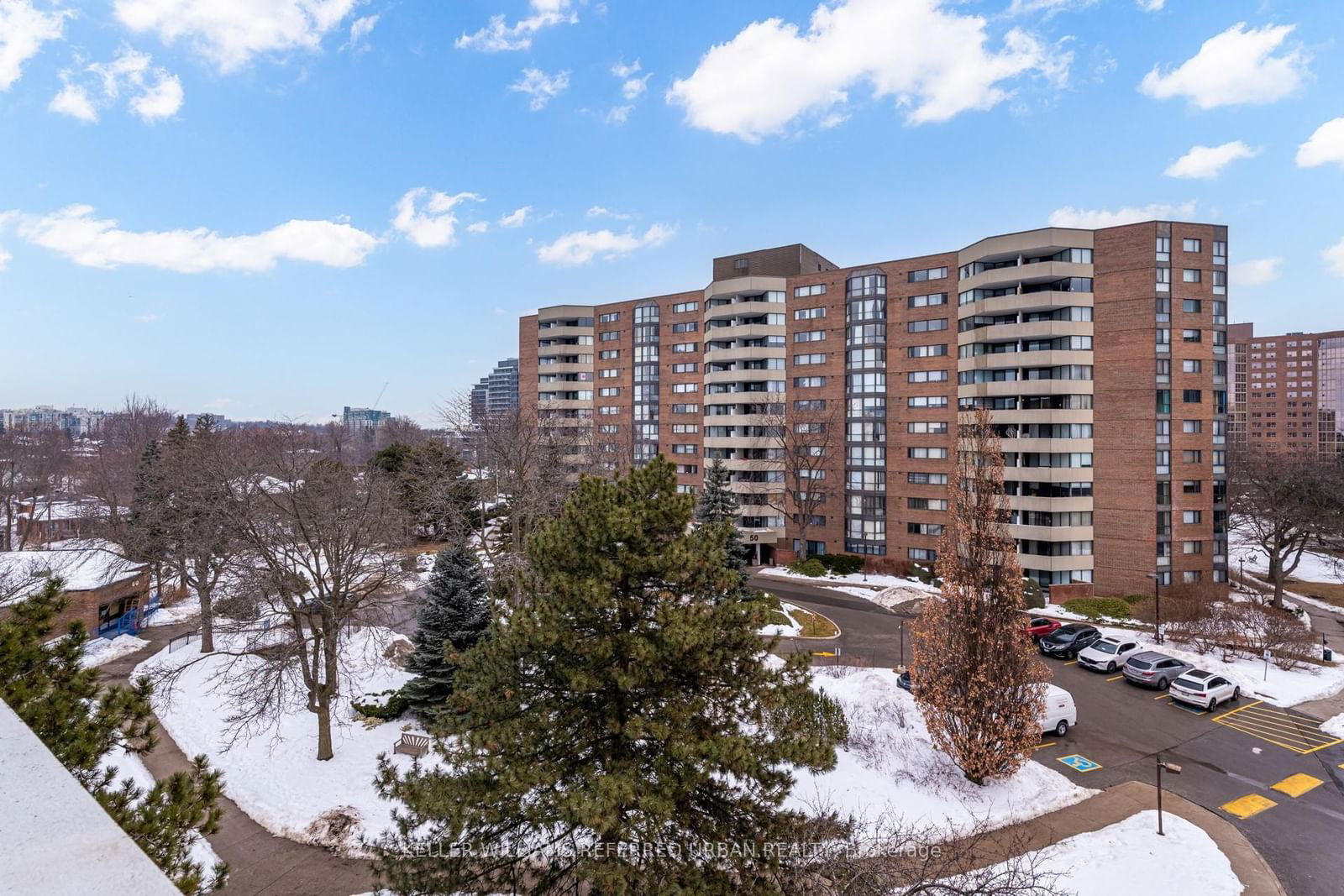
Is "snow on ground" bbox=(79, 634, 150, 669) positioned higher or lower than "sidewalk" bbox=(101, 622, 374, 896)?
lower

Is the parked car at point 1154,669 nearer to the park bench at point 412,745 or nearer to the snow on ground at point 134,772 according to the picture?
the park bench at point 412,745

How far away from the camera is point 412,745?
57.7ft

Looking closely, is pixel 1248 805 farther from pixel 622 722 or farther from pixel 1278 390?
pixel 1278 390

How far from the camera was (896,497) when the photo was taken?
1732 inches

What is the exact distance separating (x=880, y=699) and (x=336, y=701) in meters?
18.6

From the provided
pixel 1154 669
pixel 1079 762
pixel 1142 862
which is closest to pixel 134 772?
pixel 1142 862

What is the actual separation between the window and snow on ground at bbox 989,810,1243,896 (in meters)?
34.5

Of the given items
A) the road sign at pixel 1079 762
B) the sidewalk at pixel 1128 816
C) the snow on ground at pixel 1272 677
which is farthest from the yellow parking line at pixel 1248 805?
the snow on ground at pixel 1272 677

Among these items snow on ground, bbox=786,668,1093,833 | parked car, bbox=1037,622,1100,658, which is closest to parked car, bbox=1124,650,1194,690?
parked car, bbox=1037,622,1100,658

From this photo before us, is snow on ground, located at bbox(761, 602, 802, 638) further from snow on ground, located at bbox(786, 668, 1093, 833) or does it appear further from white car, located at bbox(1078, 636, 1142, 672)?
white car, located at bbox(1078, 636, 1142, 672)

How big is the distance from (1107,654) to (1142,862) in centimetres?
1505

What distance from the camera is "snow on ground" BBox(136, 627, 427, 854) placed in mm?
Answer: 15055

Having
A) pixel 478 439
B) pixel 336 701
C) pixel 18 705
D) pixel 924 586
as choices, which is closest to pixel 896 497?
pixel 924 586

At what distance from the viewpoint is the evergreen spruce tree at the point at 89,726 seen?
6.11 meters
